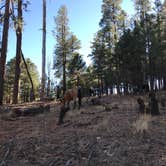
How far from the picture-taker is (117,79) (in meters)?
40.4

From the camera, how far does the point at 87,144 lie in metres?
7.56

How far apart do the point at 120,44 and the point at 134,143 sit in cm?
2633

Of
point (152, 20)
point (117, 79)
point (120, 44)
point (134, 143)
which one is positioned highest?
point (152, 20)

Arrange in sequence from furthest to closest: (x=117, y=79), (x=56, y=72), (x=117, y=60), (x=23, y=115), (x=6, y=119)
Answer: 1. (x=56, y=72)
2. (x=117, y=79)
3. (x=117, y=60)
4. (x=23, y=115)
5. (x=6, y=119)

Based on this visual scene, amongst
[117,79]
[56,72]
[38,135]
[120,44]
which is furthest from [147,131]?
[56,72]

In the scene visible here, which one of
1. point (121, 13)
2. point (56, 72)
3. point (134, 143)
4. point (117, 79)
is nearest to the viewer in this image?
point (134, 143)

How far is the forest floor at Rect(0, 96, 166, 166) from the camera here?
21.9 feet

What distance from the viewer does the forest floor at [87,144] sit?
6688 mm

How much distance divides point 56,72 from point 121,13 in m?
14.7

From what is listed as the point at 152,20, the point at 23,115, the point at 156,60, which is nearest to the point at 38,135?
the point at 23,115

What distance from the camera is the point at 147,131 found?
337 inches

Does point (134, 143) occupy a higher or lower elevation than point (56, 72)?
lower

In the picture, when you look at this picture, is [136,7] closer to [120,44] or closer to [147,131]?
[120,44]

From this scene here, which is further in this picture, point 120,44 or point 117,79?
point 117,79
